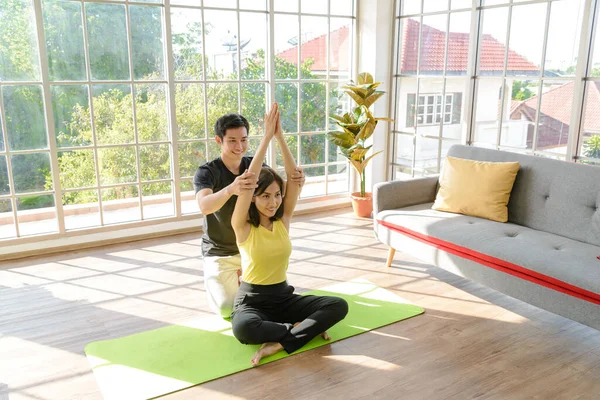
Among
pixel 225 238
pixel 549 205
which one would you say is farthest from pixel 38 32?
pixel 549 205

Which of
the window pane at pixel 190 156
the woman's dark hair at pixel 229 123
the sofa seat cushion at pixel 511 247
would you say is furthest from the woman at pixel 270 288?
the window pane at pixel 190 156

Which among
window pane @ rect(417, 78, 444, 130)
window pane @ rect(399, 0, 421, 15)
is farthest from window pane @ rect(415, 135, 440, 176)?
window pane @ rect(399, 0, 421, 15)

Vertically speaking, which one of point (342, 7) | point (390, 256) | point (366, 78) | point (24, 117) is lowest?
point (390, 256)

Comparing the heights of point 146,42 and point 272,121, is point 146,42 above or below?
above

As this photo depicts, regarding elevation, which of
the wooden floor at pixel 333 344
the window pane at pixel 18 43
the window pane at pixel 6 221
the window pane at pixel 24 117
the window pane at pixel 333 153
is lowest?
the wooden floor at pixel 333 344

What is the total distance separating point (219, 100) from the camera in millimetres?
4566

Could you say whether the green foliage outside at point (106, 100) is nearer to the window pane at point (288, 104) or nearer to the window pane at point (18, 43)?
the window pane at point (18, 43)

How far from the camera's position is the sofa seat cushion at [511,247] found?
247cm

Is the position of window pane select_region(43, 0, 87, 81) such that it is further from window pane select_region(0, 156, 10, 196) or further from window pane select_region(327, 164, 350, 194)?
window pane select_region(327, 164, 350, 194)

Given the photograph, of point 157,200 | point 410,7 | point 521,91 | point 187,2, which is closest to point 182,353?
point 157,200

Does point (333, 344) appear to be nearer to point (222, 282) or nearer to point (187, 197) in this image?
point (222, 282)

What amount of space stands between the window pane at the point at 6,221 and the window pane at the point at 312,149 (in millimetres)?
2649

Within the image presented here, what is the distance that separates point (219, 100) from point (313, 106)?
1046mm

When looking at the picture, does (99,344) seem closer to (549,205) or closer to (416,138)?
(549,205)
